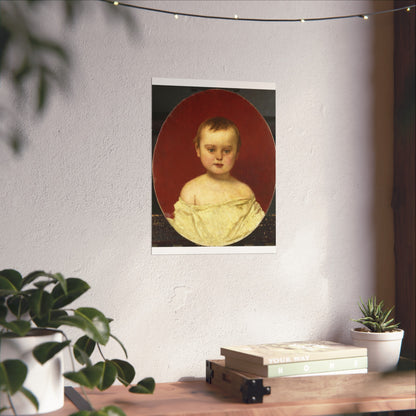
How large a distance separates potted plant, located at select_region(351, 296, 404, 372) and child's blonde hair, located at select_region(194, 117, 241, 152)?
0.76 m

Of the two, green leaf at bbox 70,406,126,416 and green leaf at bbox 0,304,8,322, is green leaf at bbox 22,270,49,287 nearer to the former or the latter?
green leaf at bbox 0,304,8,322

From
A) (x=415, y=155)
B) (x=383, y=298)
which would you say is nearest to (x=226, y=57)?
(x=415, y=155)

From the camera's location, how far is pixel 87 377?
147cm

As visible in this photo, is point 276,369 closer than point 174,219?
Yes

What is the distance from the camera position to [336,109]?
2.29m

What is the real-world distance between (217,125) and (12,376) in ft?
3.78

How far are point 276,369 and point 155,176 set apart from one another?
30.0 inches

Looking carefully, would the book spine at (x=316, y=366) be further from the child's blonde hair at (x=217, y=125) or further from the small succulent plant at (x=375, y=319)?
the child's blonde hair at (x=217, y=125)

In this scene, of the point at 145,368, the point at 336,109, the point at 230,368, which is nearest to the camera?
the point at 230,368

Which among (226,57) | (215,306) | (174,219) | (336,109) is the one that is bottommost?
(215,306)

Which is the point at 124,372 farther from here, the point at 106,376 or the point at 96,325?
the point at 96,325

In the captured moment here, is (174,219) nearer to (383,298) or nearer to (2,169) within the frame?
(2,169)

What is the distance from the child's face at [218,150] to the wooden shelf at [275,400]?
0.75 meters

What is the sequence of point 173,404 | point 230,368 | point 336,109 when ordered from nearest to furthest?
point 173,404 → point 230,368 → point 336,109
